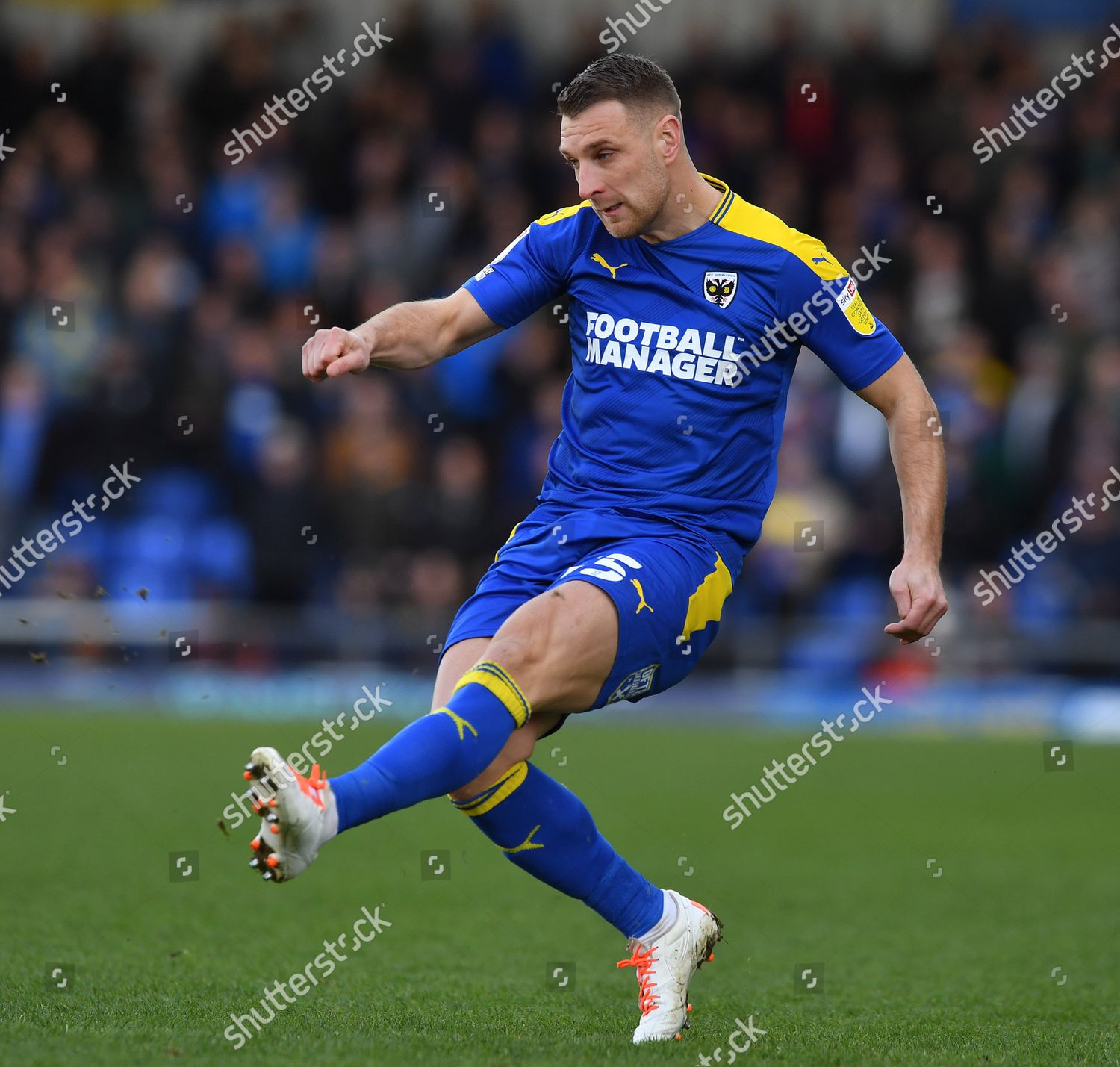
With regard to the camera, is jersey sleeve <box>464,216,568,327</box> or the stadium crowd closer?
jersey sleeve <box>464,216,568,327</box>

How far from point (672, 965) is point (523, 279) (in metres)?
2.03

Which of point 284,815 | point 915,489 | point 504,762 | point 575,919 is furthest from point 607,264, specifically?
point 575,919

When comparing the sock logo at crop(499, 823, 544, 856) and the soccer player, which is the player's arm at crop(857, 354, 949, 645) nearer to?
the soccer player

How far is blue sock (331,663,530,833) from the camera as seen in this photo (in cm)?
396

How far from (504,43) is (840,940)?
13231mm

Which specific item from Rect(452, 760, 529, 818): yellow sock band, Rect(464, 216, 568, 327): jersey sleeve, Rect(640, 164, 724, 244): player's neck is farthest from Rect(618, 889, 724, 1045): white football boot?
Rect(640, 164, 724, 244): player's neck

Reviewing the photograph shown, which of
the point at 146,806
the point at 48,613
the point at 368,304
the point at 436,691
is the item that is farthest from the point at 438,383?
the point at 436,691

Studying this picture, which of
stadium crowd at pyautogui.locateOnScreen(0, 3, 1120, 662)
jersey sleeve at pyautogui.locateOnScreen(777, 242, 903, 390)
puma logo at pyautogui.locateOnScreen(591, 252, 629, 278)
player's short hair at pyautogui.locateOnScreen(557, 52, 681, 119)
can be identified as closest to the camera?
player's short hair at pyautogui.locateOnScreen(557, 52, 681, 119)

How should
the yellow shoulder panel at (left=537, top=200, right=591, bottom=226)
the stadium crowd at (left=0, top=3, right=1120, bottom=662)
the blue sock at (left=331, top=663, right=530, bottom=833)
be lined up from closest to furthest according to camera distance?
the blue sock at (left=331, top=663, right=530, bottom=833), the yellow shoulder panel at (left=537, top=200, right=591, bottom=226), the stadium crowd at (left=0, top=3, right=1120, bottom=662)

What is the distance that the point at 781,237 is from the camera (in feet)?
16.0

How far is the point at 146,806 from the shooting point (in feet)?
30.0

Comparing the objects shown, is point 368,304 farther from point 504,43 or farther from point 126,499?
point 504,43

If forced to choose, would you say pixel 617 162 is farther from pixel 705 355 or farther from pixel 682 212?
pixel 705 355

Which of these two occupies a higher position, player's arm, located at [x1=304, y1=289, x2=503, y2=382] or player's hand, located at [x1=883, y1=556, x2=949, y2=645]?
player's arm, located at [x1=304, y1=289, x2=503, y2=382]
